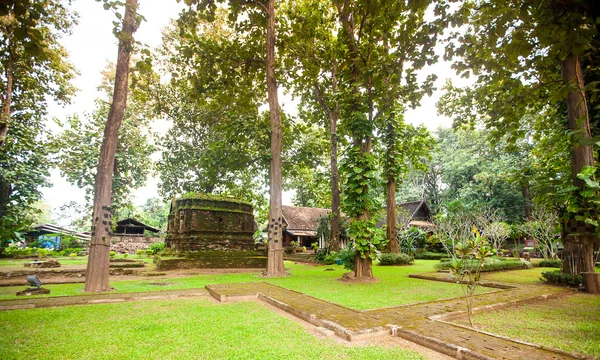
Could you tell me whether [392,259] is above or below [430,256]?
above

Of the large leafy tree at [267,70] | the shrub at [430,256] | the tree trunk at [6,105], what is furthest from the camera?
the shrub at [430,256]

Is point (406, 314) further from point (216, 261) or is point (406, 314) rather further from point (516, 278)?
point (216, 261)

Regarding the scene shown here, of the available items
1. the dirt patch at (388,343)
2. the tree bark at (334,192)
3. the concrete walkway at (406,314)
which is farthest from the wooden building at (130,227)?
the dirt patch at (388,343)

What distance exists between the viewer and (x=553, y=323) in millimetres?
4504

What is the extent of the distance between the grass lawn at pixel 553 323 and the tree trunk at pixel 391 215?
983 cm

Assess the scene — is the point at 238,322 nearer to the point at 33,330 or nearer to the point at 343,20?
the point at 33,330

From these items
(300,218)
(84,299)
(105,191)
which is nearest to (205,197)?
(105,191)

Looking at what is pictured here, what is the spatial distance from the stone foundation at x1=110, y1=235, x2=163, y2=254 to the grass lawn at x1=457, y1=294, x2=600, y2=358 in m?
30.4

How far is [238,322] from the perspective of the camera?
458cm

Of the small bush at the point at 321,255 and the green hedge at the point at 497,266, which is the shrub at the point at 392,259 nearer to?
the green hedge at the point at 497,266

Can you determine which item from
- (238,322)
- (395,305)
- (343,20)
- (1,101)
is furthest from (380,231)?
(1,101)

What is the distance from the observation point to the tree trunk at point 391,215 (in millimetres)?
16031

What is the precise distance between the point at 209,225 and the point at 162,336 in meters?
11.8

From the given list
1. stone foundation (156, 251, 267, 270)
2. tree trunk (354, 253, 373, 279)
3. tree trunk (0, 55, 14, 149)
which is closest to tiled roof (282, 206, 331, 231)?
stone foundation (156, 251, 267, 270)
